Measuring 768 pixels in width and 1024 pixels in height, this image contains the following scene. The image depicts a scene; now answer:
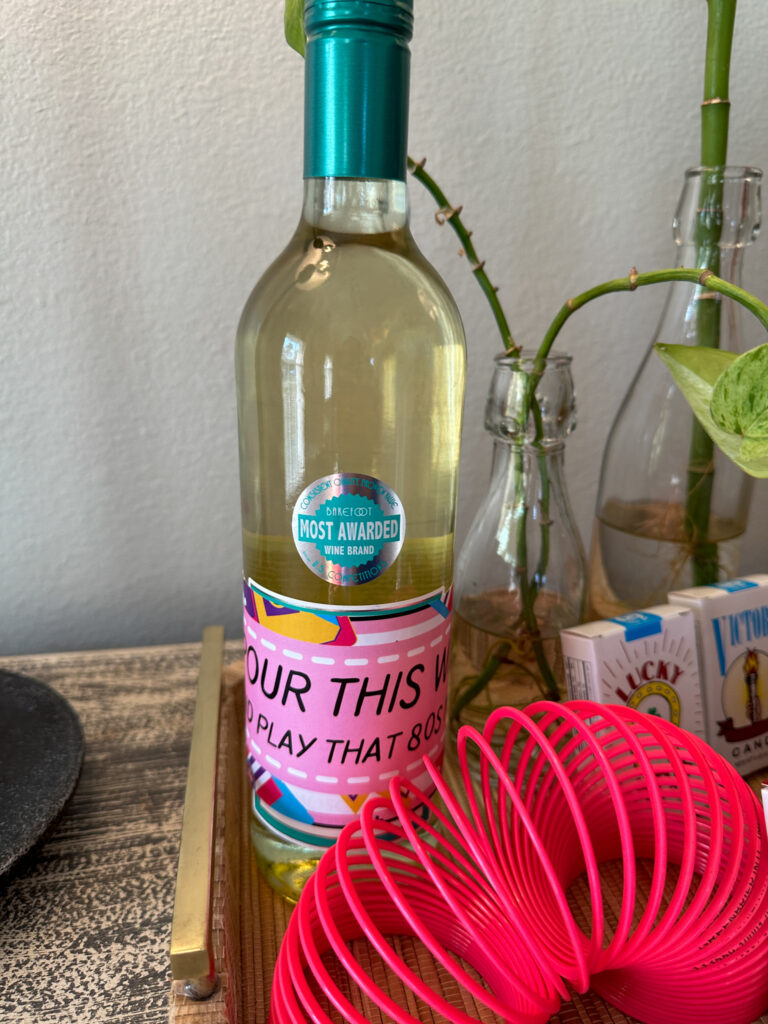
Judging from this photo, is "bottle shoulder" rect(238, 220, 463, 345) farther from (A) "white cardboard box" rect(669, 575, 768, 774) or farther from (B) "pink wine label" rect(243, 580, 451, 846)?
(A) "white cardboard box" rect(669, 575, 768, 774)

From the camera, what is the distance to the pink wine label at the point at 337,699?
36cm

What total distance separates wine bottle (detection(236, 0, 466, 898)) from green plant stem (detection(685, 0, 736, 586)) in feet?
0.69

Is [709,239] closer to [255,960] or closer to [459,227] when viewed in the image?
[459,227]

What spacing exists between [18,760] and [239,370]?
25cm

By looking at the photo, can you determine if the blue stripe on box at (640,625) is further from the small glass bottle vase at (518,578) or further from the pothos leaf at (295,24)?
the pothos leaf at (295,24)

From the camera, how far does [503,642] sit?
0.48 metres

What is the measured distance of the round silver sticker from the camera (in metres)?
0.35

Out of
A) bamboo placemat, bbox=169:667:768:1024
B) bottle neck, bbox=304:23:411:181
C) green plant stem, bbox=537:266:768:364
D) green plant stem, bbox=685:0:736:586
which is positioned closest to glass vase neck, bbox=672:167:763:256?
green plant stem, bbox=685:0:736:586

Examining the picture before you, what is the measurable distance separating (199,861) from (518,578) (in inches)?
9.7

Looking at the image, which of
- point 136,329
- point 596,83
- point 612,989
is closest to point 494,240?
point 596,83

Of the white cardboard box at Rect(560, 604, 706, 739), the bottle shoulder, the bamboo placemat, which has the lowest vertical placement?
the bamboo placemat

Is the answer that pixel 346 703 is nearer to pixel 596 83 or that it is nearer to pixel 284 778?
pixel 284 778

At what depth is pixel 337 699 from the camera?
1.19 feet

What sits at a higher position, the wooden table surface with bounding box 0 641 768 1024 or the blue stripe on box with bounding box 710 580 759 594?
the blue stripe on box with bounding box 710 580 759 594
